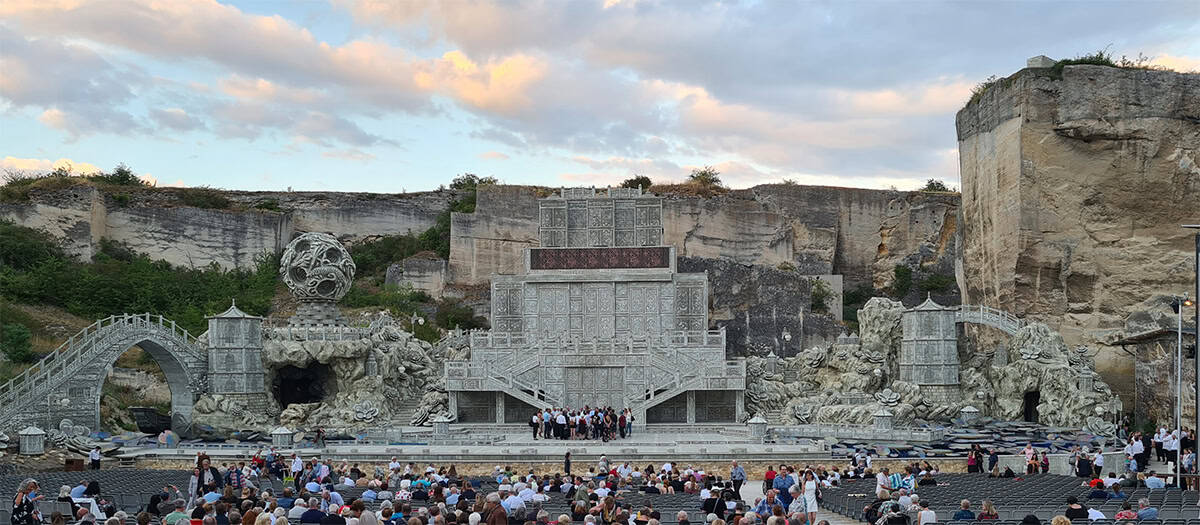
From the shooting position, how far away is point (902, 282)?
7131 cm

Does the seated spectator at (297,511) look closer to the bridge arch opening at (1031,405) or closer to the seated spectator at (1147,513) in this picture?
the seated spectator at (1147,513)

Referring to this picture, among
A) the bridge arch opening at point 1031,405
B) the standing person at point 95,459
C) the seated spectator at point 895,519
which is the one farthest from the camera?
the bridge arch opening at point 1031,405

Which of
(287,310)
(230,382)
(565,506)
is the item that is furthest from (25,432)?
(287,310)

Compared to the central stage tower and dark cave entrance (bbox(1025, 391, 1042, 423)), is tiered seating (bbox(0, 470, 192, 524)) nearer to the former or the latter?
the central stage tower

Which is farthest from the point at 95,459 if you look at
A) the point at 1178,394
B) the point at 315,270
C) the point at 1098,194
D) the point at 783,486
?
the point at 1098,194

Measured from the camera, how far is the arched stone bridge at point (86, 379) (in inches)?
1262

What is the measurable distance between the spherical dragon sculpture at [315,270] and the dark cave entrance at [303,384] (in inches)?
95.9

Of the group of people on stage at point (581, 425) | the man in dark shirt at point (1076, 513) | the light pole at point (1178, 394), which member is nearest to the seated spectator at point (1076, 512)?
the man in dark shirt at point (1076, 513)

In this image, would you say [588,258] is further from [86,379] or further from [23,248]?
[23,248]

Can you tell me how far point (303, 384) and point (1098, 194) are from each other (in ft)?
94.7

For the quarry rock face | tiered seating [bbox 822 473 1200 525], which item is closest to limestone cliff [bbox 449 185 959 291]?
the quarry rock face

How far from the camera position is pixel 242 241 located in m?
65.4

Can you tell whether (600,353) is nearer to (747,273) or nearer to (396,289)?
(747,273)

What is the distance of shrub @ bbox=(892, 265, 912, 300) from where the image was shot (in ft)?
233
